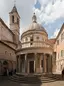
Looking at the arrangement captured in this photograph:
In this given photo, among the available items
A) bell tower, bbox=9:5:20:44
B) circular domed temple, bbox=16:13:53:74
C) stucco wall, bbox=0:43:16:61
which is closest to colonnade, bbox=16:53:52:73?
circular domed temple, bbox=16:13:53:74

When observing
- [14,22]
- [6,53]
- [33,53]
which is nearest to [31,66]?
[33,53]

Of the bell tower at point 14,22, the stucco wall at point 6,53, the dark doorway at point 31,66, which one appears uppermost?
the bell tower at point 14,22

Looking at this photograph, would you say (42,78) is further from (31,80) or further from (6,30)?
(6,30)

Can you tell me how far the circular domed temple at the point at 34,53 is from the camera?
30881 millimetres

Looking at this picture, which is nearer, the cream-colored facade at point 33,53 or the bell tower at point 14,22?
the cream-colored facade at point 33,53

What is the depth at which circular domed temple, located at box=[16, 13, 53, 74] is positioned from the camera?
30881 mm

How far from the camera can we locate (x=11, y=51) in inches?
1889

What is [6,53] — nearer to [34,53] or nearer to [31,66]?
[31,66]

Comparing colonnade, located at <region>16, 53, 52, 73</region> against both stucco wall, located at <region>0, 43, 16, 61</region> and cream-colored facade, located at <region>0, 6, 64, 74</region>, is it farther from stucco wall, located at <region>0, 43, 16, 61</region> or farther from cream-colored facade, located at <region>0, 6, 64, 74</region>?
stucco wall, located at <region>0, 43, 16, 61</region>

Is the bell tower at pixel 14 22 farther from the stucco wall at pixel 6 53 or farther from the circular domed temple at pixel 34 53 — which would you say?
the circular domed temple at pixel 34 53

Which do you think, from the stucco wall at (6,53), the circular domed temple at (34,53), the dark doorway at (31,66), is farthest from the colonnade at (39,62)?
the stucco wall at (6,53)

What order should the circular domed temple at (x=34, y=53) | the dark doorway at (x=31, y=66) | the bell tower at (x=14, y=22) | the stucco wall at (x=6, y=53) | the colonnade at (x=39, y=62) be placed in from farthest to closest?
the bell tower at (x=14, y=22) → the stucco wall at (x=6, y=53) → the dark doorway at (x=31, y=66) → the colonnade at (x=39, y=62) → the circular domed temple at (x=34, y=53)

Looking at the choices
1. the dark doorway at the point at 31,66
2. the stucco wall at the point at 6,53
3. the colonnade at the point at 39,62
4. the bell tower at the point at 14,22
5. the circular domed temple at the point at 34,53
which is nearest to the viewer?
the circular domed temple at the point at 34,53

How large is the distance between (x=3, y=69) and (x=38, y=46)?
1644 cm
